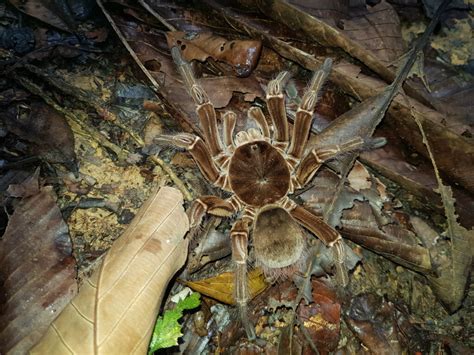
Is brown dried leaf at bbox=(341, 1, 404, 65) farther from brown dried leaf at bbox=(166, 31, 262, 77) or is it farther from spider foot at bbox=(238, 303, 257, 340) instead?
spider foot at bbox=(238, 303, 257, 340)

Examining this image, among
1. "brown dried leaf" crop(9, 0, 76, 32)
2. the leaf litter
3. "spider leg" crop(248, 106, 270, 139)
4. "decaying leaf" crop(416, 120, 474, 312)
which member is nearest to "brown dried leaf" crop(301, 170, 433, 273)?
the leaf litter

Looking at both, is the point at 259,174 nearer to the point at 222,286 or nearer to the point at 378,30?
the point at 222,286

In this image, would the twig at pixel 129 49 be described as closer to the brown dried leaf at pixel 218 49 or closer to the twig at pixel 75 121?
the brown dried leaf at pixel 218 49

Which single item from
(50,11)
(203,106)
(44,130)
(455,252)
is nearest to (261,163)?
(203,106)

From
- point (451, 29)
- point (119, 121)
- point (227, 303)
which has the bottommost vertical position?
point (227, 303)

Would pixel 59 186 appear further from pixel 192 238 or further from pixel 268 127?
pixel 268 127

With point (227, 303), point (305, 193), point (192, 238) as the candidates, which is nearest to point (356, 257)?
point (305, 193)

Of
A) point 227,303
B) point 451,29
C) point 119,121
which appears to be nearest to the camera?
point 227,303
